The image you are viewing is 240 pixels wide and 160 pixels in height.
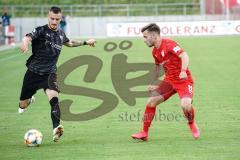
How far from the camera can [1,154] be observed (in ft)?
36.7

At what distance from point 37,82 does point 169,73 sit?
2.42 meters

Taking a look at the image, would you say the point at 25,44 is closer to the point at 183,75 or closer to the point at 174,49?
the point at 174,49

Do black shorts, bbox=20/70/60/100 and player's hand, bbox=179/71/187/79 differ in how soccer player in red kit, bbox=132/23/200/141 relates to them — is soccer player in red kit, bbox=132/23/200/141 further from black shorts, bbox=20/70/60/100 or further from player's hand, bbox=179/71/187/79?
black shorts, bbox=20/70/60/100

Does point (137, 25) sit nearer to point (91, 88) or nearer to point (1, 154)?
point (91, 88)

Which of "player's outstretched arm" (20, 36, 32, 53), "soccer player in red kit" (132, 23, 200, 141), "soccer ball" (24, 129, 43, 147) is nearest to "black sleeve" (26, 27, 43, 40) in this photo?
"player's outstretched arm" (20, 36, 32, 53)

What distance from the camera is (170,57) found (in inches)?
482

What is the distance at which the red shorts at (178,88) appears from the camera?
481 inches

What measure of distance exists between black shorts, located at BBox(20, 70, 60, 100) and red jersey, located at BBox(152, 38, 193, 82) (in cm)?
187

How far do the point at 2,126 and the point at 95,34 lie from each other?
4436cm

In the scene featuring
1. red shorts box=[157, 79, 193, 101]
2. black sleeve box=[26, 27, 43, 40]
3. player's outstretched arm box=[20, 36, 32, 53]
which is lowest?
red shorts box=[157, 79, 193, 101]

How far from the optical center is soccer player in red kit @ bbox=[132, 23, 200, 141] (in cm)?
1205

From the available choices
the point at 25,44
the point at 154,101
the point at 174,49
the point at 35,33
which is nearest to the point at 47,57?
the point at 35,33

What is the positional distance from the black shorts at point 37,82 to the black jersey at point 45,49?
91 millimetres

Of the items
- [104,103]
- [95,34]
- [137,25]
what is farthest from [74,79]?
[95,34]
